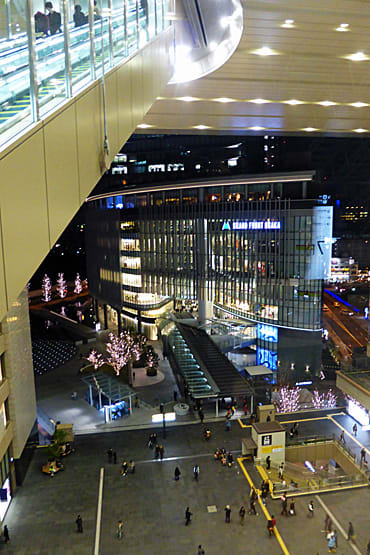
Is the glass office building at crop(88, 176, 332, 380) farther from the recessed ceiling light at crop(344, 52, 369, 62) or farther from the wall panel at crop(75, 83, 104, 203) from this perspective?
the wall panel at crop(75, 83, 104, 203)

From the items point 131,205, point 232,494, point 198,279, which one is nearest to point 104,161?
point 232,494

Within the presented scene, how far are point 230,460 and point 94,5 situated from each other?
20.9m

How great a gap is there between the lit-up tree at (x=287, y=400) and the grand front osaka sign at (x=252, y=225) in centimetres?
1475

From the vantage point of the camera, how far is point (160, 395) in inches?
1325

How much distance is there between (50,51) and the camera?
158 inches

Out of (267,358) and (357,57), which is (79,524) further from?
(267,358)

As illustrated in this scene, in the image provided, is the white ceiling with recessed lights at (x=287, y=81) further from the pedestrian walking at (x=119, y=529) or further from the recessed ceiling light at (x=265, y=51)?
the pedestrian walking at (x=119, y=529)

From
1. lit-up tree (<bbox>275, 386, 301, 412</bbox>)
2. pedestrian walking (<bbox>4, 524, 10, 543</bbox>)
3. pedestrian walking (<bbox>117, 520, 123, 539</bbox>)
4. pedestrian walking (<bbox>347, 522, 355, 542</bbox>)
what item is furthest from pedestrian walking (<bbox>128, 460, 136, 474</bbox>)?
lit-up tree (<bbox>275, 386, 301, 412</bbox>)

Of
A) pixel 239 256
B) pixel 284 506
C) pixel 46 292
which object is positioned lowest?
pixel 46 292

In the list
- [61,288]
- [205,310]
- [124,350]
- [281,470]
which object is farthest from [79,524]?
[61,288]

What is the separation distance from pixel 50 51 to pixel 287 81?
9.49 metres

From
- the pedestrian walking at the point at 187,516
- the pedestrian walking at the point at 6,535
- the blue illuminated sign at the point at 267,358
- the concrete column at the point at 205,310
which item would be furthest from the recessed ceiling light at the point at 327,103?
the concrete column at the point at 205,310

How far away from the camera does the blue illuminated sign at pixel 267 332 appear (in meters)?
42.3

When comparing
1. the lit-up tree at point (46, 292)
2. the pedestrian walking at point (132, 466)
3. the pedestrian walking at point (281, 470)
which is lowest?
the lit-up tree at point (46, 292)
